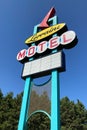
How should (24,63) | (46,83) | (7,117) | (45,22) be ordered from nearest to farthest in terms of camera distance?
(46,83), (24,63), (45,22), (7,117)

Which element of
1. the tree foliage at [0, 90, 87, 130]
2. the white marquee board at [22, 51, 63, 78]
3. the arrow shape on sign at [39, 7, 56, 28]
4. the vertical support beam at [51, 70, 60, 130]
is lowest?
the vertical support beam at [51, 70, 60, 130]

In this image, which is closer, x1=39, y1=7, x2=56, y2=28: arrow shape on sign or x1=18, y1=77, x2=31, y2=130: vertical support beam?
x1=18, y1=77, x2=31, y2=130: vertical support beam

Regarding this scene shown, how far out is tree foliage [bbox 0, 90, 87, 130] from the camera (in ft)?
71.5

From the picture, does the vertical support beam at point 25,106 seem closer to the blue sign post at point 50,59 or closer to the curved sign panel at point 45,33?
the blue sign post at point 50,59

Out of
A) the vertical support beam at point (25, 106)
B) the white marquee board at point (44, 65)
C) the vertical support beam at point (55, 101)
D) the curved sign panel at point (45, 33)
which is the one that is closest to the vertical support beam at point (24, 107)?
the vertical support beam at point (25, 106)

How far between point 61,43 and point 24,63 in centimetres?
309

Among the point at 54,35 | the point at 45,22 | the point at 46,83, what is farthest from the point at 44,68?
the point at 45,22

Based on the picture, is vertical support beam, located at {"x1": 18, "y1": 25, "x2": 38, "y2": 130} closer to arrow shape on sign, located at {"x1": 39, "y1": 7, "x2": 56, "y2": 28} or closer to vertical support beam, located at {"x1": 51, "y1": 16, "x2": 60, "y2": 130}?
vertical support beam, located at {"x1": 51, "y1": 16, "x2": 60, "y2": 130}

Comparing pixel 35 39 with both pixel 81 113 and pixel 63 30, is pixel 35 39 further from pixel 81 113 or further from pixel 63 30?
pixel 81 113

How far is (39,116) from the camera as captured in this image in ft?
78.8

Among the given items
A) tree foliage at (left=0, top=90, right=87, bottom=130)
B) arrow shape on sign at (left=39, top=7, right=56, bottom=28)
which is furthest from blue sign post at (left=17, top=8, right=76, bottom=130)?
tree foliage at (left=0, top=90, right=87, bottom=130)

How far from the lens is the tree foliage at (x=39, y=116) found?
21.8 m

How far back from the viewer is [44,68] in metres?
10.8

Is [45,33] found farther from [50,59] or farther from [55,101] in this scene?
[55,101]
